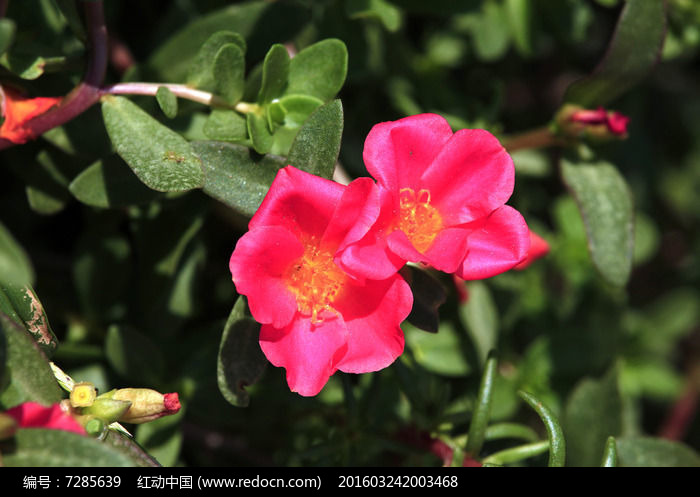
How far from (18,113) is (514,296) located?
1530 mm

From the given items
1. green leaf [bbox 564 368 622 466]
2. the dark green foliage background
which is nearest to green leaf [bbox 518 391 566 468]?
the dark green foliage background

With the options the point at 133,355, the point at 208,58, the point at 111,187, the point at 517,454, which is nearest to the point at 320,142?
the point at 208,58

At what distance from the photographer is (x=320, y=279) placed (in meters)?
1.38

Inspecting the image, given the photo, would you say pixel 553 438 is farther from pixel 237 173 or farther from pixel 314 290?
pixel 237 173

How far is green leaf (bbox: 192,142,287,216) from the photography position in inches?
53.7

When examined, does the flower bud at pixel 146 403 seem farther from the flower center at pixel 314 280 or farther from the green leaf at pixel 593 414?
the green leaf at pixel 593 414

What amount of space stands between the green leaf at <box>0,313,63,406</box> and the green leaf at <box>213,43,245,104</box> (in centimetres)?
61

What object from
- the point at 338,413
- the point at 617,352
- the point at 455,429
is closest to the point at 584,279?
the point at 617,352

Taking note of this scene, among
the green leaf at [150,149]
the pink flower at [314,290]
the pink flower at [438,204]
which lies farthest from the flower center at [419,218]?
the green leaf at [150,149]

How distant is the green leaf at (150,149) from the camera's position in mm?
1273

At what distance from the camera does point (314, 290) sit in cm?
137

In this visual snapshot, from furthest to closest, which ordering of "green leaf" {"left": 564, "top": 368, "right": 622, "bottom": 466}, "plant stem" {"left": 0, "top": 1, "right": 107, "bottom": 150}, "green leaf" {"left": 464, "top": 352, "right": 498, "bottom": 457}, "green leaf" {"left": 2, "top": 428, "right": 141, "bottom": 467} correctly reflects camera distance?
"green leaf" {"left": 564, "top": 368, "right": 622, "bottom": 466}, "green leaf" {"left": 464, "top": 352, "right": 498, "bottom": 457}, "plant stem" {"left": 0, "top": 1, "right": 107, "bottom": 150}, "green leaf" {"left": 2, "top": 428, "right": 141, "bottom": 467}

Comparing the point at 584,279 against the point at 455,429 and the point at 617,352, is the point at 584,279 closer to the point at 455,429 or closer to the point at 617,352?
the point at 617,352

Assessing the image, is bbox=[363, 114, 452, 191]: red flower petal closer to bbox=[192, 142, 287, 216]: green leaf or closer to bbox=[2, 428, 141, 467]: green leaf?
bbox=[192, 142, 287, 216]: green leaf
